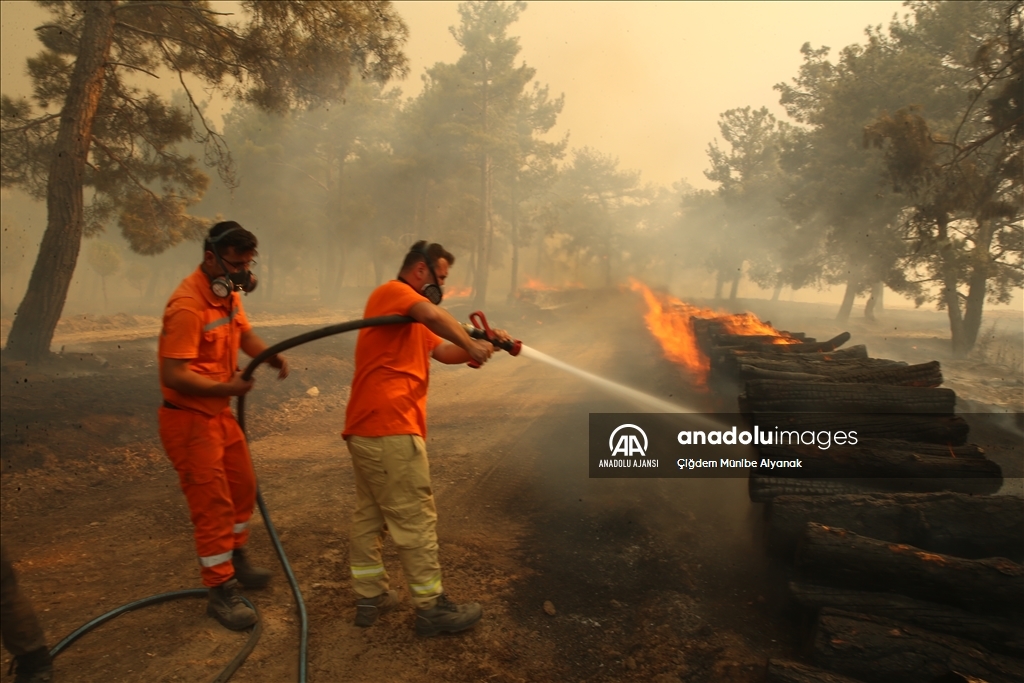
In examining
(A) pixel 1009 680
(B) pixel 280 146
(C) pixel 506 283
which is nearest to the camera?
(A) pixel 1009 680

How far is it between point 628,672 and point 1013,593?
2.19m

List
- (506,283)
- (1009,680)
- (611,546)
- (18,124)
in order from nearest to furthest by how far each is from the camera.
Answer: (1009,680)
(611,546)
(18,124)
(506,283)

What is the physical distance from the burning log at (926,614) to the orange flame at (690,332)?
21.4 ft

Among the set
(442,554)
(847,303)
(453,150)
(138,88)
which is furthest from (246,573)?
(847,303)

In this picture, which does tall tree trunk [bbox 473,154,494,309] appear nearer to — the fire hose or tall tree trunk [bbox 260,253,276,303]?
tall tree trunk [bbox 260,253,276,303]

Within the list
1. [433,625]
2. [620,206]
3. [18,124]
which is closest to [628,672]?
[433,625]

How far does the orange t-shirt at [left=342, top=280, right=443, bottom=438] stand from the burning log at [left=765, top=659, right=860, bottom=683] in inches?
88.8

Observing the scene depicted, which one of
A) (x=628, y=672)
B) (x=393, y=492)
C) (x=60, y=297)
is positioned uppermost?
(x=60, y=297)

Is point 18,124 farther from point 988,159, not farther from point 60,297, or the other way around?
point 988,159

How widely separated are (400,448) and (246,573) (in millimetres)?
1572

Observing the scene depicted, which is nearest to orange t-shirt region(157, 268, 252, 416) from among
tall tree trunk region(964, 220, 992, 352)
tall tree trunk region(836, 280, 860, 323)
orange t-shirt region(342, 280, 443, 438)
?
orange t-shirt region(342, 280, 443, 438)

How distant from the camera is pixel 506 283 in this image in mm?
73875

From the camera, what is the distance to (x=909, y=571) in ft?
10.9

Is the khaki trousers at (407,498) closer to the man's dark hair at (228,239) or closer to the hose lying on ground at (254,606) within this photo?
the hose lying on ground at (254,606)
